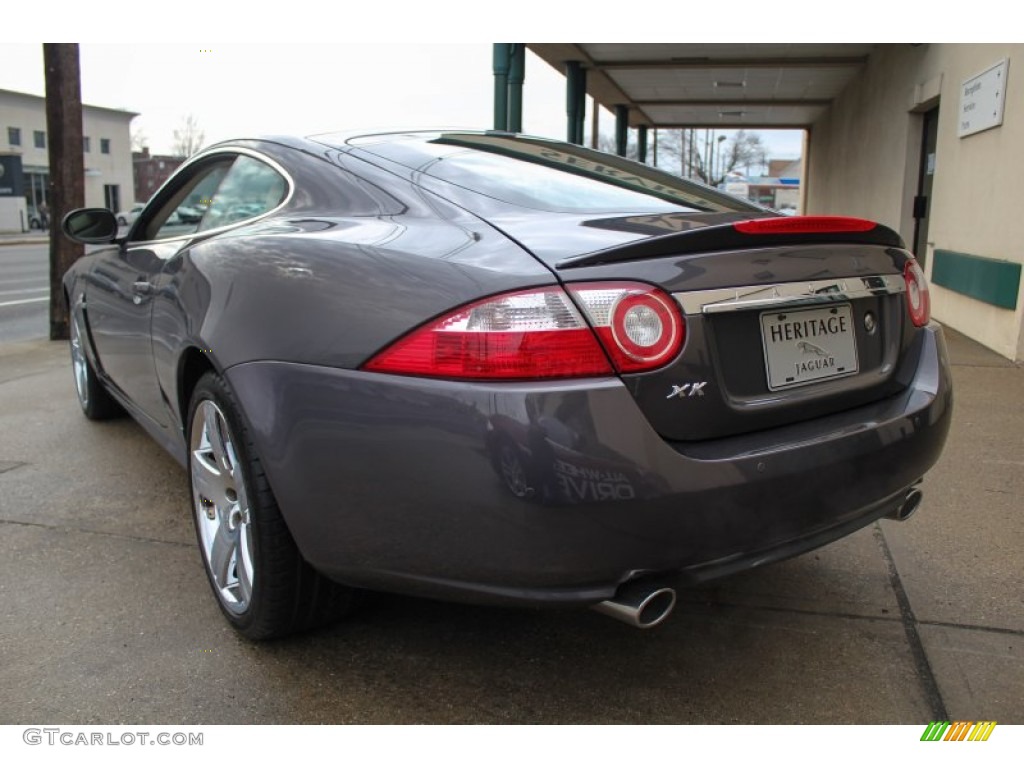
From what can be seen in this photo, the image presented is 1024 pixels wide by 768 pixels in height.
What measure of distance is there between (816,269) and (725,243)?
30 cm

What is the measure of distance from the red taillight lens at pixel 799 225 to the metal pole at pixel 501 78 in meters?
10.5

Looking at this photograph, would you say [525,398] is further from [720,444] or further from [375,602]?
[375,602]

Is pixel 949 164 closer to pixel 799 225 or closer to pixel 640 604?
pixel 799 225

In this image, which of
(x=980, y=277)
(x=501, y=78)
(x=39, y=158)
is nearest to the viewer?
(x=980, y=277)

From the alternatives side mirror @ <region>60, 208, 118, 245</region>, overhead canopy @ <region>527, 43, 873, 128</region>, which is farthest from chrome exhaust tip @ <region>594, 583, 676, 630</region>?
overhead canopy @ <region>527, 43, 873, 128</region>

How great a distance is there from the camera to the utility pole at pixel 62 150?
803 cm

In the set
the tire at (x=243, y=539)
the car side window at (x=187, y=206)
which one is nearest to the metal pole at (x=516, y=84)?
the car side window at (x=187, y=206)

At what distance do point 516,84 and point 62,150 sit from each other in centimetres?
660

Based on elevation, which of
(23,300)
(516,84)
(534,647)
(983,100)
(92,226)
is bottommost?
(23,300)

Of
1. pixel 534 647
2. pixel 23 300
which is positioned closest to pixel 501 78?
pixel 23 300

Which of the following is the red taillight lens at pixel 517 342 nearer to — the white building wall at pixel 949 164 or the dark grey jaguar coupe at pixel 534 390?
the dark grey jaguar coupe at pixel 534 390

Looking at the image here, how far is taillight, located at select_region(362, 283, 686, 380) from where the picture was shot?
183 centimetres

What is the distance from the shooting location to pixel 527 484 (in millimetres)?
1786

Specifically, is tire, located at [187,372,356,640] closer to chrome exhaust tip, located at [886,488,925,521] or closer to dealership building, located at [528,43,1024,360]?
chrome exhaust tip, located at [886,488,925,521]
